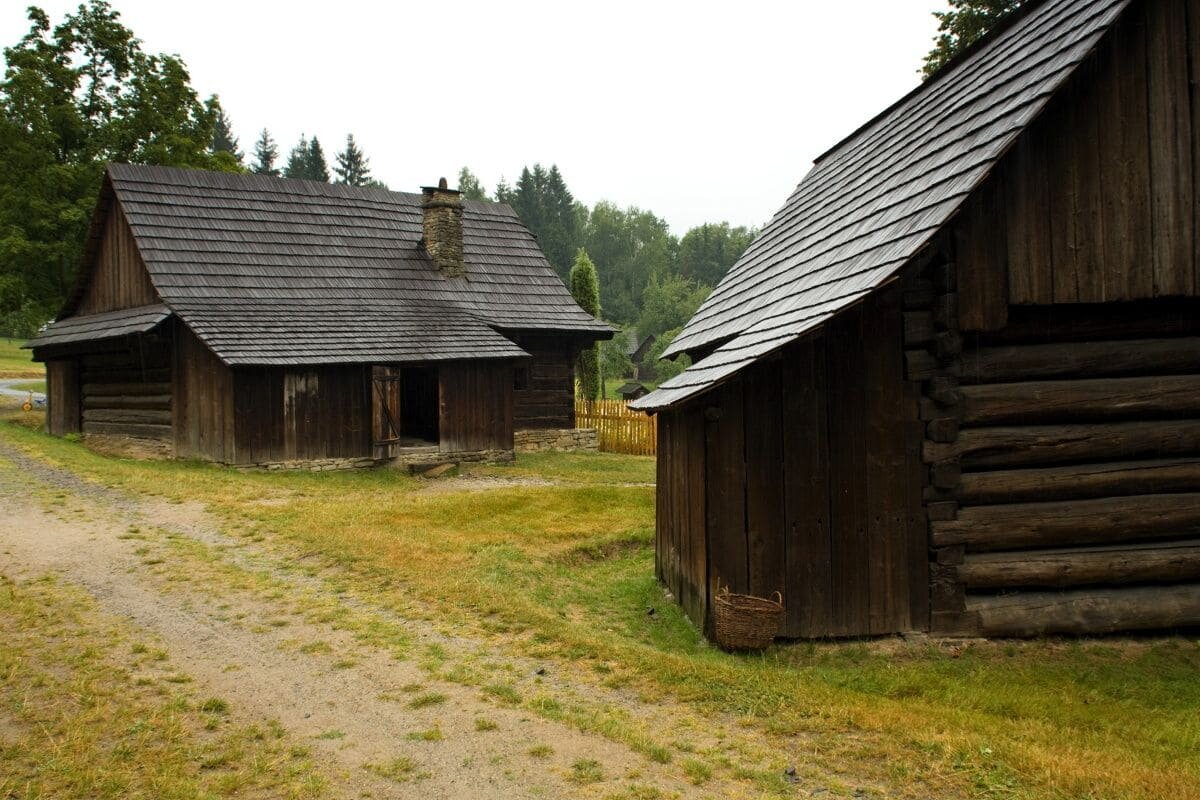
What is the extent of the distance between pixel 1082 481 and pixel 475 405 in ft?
49.5

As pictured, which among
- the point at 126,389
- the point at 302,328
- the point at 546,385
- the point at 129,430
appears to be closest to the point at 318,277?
the point at 302,328

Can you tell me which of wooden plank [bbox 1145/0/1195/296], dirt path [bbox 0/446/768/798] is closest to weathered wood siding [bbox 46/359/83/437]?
dirt path [bbox 0/446/768/798]

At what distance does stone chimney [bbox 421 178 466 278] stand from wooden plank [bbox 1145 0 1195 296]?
18.8 meters

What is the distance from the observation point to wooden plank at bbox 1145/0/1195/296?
755cm

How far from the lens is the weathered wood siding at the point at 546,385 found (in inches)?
971

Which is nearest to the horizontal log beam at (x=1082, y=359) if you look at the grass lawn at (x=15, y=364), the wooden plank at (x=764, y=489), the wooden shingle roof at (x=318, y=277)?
the wooden plank at (x=764, y=489)

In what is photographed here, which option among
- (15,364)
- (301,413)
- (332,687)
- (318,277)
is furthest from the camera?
(15,364)

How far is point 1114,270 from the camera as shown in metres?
7.54

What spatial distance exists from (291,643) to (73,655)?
4.97 ft

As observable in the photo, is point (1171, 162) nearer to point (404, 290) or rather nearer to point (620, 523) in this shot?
point (620, 523)

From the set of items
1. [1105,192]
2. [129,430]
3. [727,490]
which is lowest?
[727,490]

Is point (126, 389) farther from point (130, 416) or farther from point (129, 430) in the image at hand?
point (129, 430)

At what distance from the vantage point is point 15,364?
2089 inches

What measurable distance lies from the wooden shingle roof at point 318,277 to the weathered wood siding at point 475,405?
0.62m
